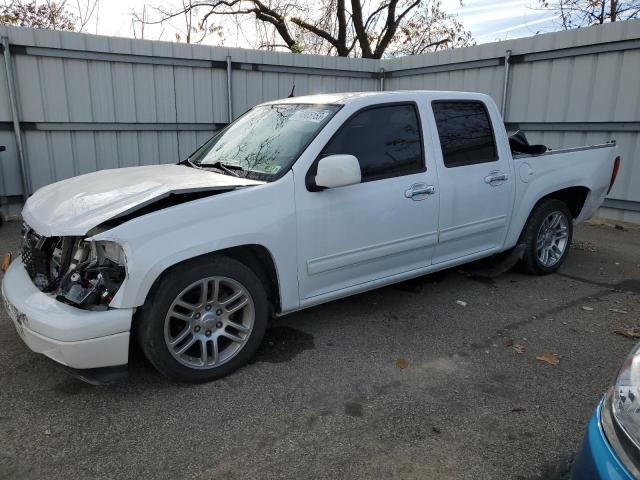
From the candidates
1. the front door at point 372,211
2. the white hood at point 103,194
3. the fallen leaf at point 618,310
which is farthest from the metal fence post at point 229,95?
the fallen leaf at point 618,310

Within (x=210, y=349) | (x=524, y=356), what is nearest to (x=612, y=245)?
(x=524, y=356)

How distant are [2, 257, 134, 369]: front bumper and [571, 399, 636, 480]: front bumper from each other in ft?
7.44

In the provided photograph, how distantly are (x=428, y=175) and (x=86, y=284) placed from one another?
103 inches

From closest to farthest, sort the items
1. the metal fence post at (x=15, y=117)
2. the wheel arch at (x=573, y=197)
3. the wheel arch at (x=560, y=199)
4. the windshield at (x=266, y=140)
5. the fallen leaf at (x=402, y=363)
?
the fallen leaf at (x=402, y=363) → the windshield at (x=266, y=140) → the wheel arch at (x=560, y=199) → the wheel arch at (x=573, y=197) → the metal fence post at (x=15, y=117)

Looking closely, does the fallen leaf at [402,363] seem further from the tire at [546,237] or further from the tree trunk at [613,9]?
the tree trunk at [613,9]

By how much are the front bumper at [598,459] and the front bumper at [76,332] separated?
2.27 meters

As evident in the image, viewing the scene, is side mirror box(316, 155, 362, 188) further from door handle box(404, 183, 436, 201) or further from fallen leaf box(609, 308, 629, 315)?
fallen leaf box(609, 308, 629, 315)

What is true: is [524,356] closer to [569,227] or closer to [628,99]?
[569,227]

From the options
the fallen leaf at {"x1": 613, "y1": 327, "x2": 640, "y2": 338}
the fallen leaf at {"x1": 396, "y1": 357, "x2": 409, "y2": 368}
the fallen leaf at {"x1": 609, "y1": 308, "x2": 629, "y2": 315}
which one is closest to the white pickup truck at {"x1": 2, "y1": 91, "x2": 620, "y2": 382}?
the fallen leaf at {"x1": 396, "y1": 357, "x2": 409, "y2": 368}

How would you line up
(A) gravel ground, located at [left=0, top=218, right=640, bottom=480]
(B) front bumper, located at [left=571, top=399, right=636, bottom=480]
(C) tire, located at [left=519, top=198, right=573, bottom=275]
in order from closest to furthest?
(B) front bumper, located at [left=571, top=399, right=636, bottom=480] → (A) gravel ground, located at [left=0, top=218, right=640, bottom=480] → (C) tire, located at [left=519, top=198, right=573, bottom=275]

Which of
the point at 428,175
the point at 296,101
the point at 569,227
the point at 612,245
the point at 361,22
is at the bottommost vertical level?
the point at 612,245

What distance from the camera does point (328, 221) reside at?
11.5 feet

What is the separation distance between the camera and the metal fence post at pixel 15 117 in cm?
737

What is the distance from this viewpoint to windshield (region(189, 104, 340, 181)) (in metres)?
3.59
